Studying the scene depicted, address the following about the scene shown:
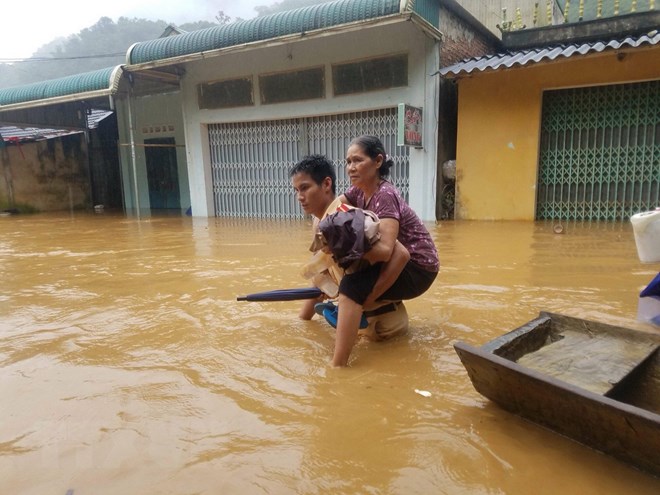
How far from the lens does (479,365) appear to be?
Result: 1676mm

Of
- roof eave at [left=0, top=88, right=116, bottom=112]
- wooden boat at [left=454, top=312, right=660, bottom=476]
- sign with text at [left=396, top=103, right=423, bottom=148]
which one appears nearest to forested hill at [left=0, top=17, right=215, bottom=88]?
roof eave at [left=0, top=88, right=116, bottom=112]

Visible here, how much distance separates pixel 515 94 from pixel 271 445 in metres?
7.77

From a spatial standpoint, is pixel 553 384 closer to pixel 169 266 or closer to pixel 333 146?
pixel 169 266

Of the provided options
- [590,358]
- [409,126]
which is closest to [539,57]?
[409,126]

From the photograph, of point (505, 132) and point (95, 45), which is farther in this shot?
point (95, 45)

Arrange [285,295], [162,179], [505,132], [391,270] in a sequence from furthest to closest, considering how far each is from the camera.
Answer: [162,179] → [505,132] → [285,295] → [391,270]

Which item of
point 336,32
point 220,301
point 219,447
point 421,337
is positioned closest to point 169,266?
point 220,301

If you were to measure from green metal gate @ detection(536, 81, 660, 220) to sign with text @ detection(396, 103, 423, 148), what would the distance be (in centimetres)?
205

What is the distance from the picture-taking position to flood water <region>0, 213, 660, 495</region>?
4.72 feet

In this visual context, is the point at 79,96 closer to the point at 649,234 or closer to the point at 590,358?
the point at 649,234

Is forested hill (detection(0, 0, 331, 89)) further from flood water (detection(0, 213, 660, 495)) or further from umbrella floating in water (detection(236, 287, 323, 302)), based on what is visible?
umbrella floating in water (detection(236, 287, 323, 302))

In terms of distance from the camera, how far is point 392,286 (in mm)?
2508

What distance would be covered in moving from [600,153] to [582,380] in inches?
281

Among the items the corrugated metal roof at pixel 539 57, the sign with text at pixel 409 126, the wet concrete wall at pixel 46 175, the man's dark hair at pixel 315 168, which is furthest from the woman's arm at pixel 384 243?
the wet concrete wall at pixel 46 175
